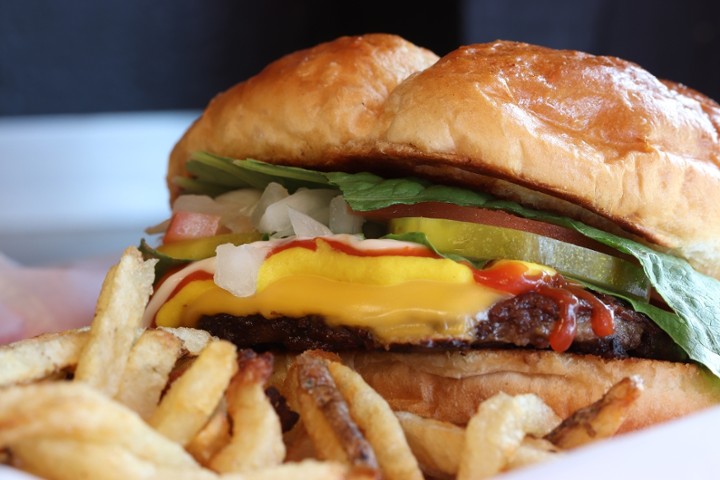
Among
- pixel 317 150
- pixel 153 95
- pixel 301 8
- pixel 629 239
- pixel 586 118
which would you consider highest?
pixel 586 118

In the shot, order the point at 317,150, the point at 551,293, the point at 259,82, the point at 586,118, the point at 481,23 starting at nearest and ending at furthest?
1. the point at 551,293
2. the point at 586,118
3. the point at 317,150
4. the point at 259,82
5. the point at 481,23

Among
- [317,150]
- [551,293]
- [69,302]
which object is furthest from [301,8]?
Answer: [551,293]

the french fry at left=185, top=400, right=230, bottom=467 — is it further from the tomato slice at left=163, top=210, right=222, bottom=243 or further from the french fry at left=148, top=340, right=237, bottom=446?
the tomato slice at left=163, top=210, right=222, bottom=243

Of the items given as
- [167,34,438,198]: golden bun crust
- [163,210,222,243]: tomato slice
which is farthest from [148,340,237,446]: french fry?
[163,210,222,243]: tomato slice

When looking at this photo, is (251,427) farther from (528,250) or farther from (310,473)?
(528,250)

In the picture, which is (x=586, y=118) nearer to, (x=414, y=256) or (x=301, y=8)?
(x=414, y=256)

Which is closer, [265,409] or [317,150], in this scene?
[265,409]

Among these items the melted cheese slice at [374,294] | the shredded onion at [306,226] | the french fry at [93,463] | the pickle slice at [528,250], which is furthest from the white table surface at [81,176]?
the french fry at [93,463]
